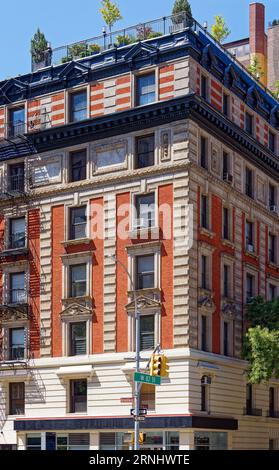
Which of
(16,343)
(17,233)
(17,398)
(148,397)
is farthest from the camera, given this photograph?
(17,233)

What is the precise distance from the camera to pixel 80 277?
47594mm

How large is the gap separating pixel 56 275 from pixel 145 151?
30.8 ft

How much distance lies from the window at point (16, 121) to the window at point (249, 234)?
52.9ft

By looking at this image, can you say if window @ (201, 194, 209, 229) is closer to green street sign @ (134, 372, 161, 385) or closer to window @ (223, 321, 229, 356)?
window @ (223, 321, 229, 356)

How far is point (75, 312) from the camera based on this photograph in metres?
46.8

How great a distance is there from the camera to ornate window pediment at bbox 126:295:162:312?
144 feet

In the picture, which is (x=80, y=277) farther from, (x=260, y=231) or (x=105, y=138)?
(x=260, y=231)

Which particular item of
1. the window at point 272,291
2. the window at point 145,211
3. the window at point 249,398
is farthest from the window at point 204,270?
the window at point 272,291

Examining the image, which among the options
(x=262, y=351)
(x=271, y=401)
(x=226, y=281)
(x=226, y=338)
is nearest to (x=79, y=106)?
(x=226, y=281)

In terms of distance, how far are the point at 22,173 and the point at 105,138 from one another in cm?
675

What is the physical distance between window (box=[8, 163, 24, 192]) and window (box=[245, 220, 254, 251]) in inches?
594

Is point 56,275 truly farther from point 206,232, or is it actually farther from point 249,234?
point 249,234

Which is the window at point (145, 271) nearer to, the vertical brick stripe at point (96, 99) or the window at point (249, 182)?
the vertical brick stripe at point (96, 99)
